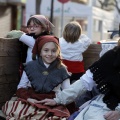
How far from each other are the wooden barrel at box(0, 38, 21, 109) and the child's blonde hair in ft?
3.63

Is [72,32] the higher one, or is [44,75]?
[72,32]

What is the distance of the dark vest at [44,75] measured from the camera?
162 inches

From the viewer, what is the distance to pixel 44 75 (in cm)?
416

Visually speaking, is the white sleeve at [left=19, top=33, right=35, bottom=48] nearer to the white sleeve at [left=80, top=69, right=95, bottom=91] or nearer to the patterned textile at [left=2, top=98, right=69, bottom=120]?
the patterned textile at [left=2, top=98, right=69, bottom=120]

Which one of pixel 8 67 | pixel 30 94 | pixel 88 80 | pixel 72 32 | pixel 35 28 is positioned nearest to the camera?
pixel 88 80

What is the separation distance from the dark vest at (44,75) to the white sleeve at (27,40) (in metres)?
0.54

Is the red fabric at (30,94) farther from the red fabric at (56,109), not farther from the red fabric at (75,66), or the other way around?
the red fabric at (75,66)

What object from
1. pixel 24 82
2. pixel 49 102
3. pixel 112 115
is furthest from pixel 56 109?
pixel 112 115

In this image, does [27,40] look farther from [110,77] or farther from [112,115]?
[112,115]

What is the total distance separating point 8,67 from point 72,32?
4.65 ft

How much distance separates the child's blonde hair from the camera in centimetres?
563

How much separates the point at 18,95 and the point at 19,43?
78cm

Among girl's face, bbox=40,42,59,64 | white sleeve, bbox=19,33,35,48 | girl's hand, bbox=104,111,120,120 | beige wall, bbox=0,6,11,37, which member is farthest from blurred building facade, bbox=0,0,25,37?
girl's hand, bbox=104,111,120,120

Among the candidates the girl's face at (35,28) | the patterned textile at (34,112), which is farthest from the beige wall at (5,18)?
the patterned textile at (34,112)
